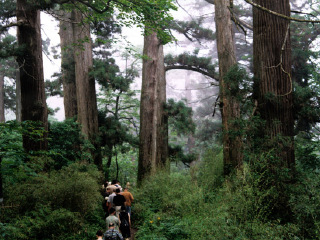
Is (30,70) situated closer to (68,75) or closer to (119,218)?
(119,218)

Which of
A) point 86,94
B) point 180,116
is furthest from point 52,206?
point 180,116

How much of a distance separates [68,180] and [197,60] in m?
11.4

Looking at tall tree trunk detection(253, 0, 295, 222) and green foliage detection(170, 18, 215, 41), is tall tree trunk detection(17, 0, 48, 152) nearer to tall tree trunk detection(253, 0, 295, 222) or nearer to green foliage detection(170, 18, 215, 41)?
tall tree trunk detection(253, 0, 295, 222)

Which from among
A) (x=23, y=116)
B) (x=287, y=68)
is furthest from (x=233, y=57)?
(x=23, y=116)

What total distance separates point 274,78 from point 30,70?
6522 mm

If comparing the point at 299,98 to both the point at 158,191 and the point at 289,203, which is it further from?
the point at 158,191

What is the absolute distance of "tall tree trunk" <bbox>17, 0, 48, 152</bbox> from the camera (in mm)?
7883

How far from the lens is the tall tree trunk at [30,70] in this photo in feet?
25.9

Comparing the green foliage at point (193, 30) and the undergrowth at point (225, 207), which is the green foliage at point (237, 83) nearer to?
the undergrowth at point (225, 207)

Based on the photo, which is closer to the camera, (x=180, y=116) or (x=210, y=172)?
(x=210, y=172)

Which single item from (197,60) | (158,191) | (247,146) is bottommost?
(158,191)

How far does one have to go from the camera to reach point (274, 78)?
20.3ft

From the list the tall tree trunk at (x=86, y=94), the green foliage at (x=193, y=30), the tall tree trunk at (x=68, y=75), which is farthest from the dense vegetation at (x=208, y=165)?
the green foliage at (x=193, y=30)

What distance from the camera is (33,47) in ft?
26.6
